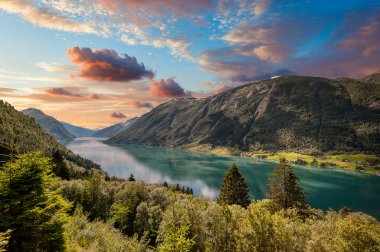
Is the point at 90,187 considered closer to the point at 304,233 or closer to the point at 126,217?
the point at 126,217

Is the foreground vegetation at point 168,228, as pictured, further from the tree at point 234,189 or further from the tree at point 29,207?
the tree at point 234,189

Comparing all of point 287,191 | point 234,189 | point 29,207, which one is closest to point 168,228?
point 29,207

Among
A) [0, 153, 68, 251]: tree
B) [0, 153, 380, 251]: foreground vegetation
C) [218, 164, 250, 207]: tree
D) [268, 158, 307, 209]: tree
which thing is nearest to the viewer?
[0, 153, 68, 251]: tree

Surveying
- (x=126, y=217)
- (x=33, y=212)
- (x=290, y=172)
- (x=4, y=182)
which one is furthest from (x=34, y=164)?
(x=290, y=172)

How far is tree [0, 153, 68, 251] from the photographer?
18.3 m

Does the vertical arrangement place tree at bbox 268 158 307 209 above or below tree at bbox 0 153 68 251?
below

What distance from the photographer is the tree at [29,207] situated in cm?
1827

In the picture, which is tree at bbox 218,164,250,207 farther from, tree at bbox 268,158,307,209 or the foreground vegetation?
the foreground vegetation

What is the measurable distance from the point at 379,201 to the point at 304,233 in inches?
7703

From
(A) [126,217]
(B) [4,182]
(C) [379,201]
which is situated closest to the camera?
(B) [4,182]

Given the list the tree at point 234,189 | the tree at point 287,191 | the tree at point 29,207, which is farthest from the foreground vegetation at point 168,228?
the tree at point 234,189

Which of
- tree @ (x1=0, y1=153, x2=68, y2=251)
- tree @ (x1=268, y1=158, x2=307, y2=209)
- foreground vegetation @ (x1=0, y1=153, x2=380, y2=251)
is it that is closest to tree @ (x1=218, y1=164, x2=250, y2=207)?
tree @ (x1=268, y1=158, x2=307, y2=209)

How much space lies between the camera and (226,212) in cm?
3231

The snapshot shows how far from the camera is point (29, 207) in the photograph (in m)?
19.1
